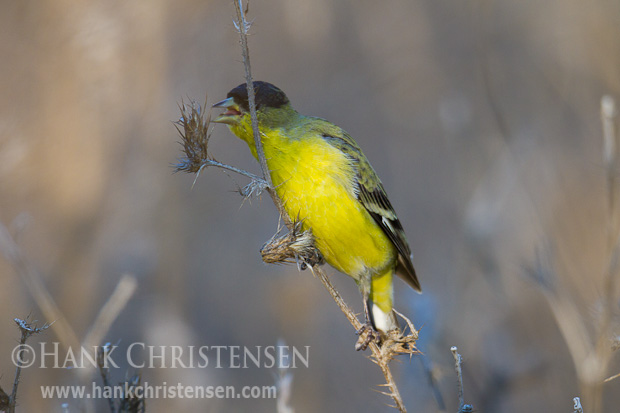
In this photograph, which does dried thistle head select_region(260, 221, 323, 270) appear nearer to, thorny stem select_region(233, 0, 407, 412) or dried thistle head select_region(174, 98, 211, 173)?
thorny stem select_region(233, 0, 407, 412)

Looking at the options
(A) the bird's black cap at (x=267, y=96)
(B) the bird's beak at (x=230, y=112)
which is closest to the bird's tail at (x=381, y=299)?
(A) the bird's black cap at (x=267, y=96)

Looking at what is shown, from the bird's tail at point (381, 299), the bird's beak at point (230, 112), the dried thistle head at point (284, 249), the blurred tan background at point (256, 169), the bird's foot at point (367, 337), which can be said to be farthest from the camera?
the blurred tan background at point (256, 169)

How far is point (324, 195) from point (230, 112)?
27.5 inches

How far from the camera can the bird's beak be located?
3.00 metres

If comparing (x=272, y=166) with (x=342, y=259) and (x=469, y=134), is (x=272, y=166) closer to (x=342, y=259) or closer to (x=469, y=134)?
(x=342, y=259)

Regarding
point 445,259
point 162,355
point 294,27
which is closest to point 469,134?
point 445,259

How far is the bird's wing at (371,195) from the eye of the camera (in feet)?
11.0

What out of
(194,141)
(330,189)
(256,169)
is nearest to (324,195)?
(330,189)

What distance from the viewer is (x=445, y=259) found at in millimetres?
6199

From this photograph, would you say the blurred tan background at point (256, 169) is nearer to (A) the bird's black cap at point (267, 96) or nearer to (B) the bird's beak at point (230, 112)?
(A) the bird's black cap at point (267, 96)

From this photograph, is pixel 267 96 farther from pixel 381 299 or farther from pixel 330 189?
pixel 381 299

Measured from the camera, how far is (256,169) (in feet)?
20.2

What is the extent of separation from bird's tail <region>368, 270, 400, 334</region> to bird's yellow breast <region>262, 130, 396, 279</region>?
351 millimetres

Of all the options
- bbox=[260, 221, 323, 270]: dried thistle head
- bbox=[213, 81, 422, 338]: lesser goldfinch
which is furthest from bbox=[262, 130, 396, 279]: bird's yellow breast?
bbox=[260, 221, 323, 270]: dried thistle head
